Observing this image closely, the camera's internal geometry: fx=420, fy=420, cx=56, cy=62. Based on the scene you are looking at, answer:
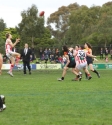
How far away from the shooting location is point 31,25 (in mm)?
72688

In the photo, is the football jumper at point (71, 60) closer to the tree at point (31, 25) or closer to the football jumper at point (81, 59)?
the football jumper at point (81, 59)

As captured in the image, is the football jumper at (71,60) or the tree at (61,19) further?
the tree at (61,19)

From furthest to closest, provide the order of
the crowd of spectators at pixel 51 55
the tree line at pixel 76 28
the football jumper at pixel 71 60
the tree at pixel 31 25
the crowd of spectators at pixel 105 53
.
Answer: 1. the tree at pixel 31 25
2. the tree line at pixel 76 28
3. the crowd of spectators at pixel 105 53
4. the crowd of spectators at pixel 51 55
5. the football jumper at pixel 71 60

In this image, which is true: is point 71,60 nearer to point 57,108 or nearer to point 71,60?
point 71,60

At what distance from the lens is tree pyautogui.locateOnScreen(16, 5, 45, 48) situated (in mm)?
73000

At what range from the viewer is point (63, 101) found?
1076 centimetres

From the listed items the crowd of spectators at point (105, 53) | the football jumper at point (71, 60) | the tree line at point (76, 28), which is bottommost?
the football jumper at point (71, 60)

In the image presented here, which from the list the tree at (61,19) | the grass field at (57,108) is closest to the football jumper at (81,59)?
the grass field at (57,108)

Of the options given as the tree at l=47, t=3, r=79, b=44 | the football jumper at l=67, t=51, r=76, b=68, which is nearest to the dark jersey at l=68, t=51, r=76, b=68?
the football jumper at l=67, t=51, r=76, b=68

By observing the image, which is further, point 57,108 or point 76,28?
point 76,28

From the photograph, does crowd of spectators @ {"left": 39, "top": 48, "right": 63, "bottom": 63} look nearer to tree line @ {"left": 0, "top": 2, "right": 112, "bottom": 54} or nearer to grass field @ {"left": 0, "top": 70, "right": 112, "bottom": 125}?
tree line @ {"left": 0, "top": 2, "right": 112, "bottom": 54}

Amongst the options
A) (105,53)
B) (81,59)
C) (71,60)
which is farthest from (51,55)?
(81,59)

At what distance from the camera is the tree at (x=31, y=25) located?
73.0m

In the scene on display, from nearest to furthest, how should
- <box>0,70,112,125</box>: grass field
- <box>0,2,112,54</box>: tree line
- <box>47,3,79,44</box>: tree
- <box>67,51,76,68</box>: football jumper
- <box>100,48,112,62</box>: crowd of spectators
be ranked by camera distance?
1. <box>0,70,112,125</box>: grass field
2. <box>67,51,76,68</box>: football jumper
3. <box>100,48,112,62</box>: crowd of spectators
4. <box>0,2,112,54</box>: tree line
5. <box>47,3,79,44</box>: tree
